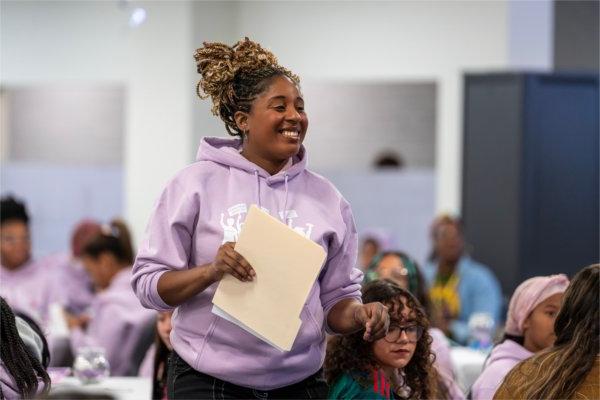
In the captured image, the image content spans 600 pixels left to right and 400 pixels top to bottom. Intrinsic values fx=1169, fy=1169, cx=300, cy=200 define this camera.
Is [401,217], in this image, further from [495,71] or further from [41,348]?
[41,348]

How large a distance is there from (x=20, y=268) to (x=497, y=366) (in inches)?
149

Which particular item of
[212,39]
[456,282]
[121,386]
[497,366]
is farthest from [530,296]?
[212,39]

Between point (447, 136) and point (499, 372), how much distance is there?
585 cm

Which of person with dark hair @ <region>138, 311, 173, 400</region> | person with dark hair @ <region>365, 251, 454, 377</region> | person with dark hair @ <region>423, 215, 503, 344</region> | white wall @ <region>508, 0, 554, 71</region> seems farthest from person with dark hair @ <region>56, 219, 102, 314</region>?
white wall @ <region>508, 0, 554, 71</region>

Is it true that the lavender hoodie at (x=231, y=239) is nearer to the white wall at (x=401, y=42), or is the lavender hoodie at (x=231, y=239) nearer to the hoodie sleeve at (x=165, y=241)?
the hoodie sleeve at (x=165, y=241)

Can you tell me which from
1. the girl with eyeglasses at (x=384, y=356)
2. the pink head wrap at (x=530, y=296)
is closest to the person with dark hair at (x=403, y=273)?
the pink head wrap at (x=530, y=296)

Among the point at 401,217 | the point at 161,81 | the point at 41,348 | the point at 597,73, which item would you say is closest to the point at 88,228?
the point at 161,81

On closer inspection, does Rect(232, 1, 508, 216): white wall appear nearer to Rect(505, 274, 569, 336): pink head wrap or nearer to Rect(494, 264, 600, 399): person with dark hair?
Rect(505, 274, 569, 336): pink head wrap

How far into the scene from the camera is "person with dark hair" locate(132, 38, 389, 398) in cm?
263

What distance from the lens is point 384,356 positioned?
329 cm

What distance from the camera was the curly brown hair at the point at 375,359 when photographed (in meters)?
3.30

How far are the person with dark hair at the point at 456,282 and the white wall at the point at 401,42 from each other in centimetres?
125

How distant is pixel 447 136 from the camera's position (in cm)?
934

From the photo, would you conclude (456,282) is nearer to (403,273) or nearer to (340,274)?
(403,273)
